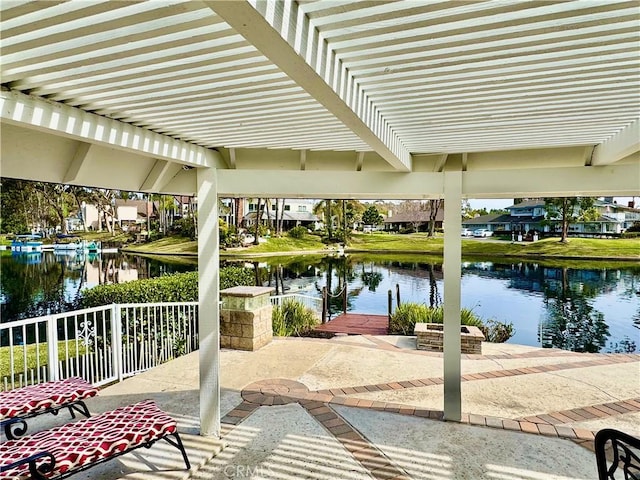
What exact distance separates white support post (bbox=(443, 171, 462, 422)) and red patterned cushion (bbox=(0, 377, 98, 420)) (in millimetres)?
3117

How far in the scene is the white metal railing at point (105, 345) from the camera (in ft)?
13.3

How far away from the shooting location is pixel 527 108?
7.42ft

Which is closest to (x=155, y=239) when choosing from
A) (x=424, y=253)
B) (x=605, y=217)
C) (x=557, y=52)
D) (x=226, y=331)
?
(x=424, y=253)

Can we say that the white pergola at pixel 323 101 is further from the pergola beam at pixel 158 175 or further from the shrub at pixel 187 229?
the shrub at pixel 187 229

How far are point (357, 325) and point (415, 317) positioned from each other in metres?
1.52

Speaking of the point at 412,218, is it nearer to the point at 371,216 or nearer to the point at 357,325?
the point at 371,216

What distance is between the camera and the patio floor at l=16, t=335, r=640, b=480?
2.87 metres

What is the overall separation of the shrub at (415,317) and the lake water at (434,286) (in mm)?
2702

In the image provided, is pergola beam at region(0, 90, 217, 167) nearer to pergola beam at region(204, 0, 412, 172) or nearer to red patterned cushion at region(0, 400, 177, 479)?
pergola beam at region(204, 0, 412, 172)

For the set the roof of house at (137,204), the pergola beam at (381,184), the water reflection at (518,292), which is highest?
the roof of house at (137,204)

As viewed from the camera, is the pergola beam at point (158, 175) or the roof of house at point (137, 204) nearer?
the pergola beam at point (158, 175)

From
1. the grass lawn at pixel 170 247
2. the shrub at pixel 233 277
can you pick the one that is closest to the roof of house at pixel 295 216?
the grass lawn at pixel 170 247

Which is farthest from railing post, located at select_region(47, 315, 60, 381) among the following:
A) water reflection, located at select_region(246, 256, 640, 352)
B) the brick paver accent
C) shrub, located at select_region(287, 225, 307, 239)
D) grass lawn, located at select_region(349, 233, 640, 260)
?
shrub, located at select_region(287, 225, 307, 239)

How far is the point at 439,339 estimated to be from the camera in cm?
608
